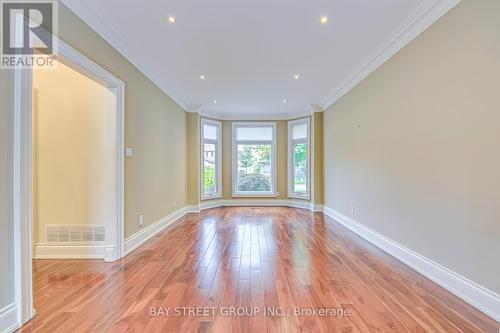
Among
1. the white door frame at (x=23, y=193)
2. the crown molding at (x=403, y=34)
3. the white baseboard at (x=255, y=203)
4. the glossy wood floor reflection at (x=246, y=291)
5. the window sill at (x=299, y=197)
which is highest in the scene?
the crown molding at (x=403, y=34)

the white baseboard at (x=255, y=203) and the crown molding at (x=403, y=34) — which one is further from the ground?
the crown molding at (x=403, y=34)

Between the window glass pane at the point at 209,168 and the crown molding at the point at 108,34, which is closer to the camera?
the crown molding at the point at 108,34

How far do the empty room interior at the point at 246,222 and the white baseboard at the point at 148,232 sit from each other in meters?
0.04

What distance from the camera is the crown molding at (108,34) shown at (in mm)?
2393

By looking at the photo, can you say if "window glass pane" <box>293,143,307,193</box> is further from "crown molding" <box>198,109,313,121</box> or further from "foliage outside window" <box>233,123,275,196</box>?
"crown molding" <box>198,109,313,121</box>

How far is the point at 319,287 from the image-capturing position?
7.72ft

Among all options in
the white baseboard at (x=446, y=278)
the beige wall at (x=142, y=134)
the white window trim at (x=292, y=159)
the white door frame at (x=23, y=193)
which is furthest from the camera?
the white window trim at (x=292, y=159)

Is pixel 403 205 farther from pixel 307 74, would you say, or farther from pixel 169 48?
pixel 169 48

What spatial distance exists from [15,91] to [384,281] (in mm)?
3408

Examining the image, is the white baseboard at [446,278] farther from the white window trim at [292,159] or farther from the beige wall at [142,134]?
the beige wall at [142,134]

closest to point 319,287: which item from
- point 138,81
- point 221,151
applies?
point 138,81

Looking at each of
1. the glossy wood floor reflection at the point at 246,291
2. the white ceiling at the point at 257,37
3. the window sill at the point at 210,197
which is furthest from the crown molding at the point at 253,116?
the glossy wood floor reflection at the point at 246,291

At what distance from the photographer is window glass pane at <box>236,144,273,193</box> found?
7633 mm

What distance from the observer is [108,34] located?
2.88 meters
